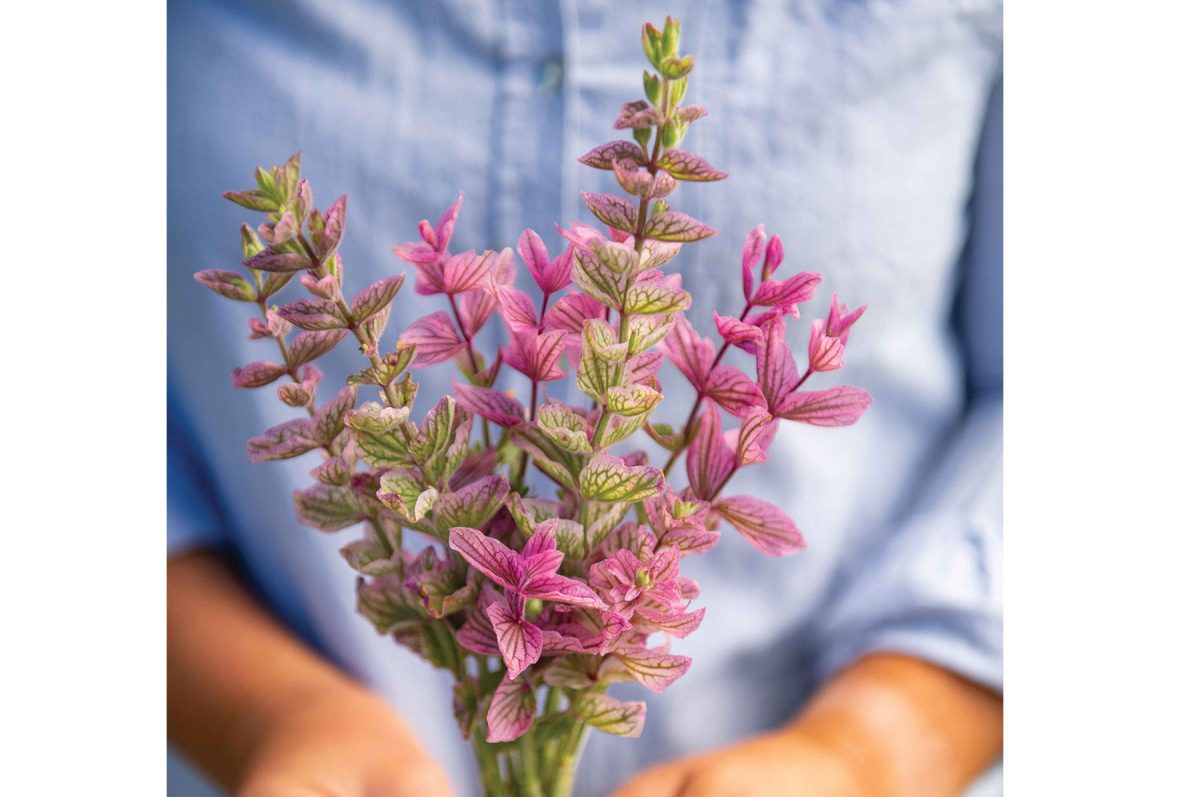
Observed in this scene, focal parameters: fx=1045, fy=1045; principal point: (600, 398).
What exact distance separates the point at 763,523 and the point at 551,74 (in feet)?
0.74

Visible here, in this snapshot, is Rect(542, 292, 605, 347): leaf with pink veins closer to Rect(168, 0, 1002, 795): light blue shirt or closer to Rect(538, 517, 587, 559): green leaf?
Rect(538, 517, 587, 559): green leaf

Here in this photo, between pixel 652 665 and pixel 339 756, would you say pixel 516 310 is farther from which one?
pixel 339 756

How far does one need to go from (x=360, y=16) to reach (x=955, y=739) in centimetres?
38

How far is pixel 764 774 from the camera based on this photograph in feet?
1.17

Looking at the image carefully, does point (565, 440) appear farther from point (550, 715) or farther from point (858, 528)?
point (858, 528)

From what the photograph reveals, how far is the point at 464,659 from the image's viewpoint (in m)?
0.28

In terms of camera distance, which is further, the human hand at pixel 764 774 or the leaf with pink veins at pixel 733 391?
the human hand at pixel 764 774

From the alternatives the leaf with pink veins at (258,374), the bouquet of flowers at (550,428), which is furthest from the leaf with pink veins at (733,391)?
→ the leaf with pink veins at (258,374)

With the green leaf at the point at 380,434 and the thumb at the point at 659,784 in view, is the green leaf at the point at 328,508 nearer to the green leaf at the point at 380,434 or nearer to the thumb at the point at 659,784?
the green leaf at the point at 380,434

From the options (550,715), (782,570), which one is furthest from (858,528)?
(550,715)

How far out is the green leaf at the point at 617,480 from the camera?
0.23 m

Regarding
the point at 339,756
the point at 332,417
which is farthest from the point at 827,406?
the point at 339,756

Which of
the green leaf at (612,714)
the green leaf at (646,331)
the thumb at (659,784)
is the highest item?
the green leaf at (646,331)

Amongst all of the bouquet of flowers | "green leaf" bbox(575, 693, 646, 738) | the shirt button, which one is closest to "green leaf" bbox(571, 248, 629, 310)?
the bouquet of flowers
